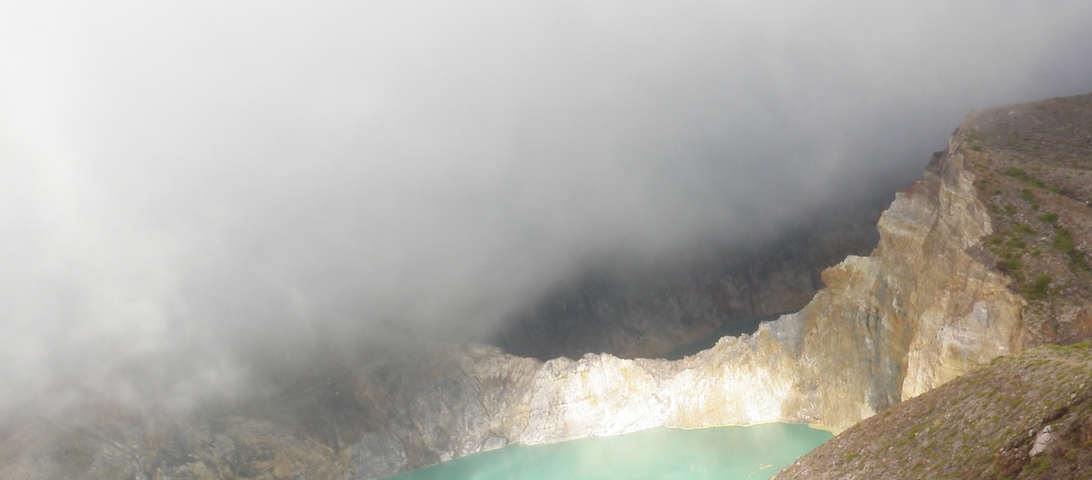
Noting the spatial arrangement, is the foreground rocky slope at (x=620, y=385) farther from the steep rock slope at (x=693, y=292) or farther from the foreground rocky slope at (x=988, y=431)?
the steep rock slope at (x=693, y=292)

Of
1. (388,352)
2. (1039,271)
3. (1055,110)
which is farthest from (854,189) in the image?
(1039,271)

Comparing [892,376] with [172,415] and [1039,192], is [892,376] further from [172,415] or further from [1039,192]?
[172,415]

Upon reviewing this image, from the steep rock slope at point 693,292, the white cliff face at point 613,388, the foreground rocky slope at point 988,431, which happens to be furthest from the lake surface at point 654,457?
the steep rock slope at point 693,292

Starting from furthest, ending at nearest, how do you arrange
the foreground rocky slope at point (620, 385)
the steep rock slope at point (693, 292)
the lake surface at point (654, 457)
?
1. the steep rock slope at point (693, 292)
2. the lake surface at point (654, 457)
3. the foreground rocky slope at point (620, 385)

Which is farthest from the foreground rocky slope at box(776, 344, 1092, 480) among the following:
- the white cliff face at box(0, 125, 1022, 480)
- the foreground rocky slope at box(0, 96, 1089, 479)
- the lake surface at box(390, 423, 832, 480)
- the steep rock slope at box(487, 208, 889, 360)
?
the steep rock slope at box(487, 208, 889, 360)

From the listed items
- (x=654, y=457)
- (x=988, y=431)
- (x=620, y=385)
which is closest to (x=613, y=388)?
(x=620, y=385)

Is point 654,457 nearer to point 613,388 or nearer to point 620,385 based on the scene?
point 620,385
